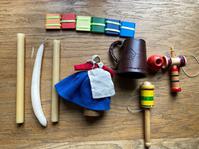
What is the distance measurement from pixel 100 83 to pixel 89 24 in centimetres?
19

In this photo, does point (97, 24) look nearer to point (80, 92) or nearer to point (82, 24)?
point (82, 24)

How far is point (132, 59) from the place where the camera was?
0.66m

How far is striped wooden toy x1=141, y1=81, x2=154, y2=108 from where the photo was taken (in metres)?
0.69

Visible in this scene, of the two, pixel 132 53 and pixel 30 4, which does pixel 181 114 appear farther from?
pixel 30 4

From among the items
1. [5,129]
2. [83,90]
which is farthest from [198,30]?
[5,129]

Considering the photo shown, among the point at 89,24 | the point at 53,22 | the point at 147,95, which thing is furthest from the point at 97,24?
the point at 147,95

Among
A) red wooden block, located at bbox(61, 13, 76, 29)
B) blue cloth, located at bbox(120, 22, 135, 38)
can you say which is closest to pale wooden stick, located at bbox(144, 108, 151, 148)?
blue cloth, located at bbox(120, 22, 135, 38)

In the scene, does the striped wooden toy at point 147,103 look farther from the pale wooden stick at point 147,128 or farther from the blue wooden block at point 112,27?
the blue wooden block at point 112,27

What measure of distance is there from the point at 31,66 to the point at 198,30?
1.80 feet

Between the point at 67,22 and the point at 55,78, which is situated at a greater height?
the point at 67,22

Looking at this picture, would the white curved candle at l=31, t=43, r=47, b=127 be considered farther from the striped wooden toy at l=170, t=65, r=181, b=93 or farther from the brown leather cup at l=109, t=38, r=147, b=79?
the striped wooden toy at l=170, t=65, r=181, b=93

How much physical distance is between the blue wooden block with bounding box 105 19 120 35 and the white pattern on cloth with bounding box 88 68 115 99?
13cm

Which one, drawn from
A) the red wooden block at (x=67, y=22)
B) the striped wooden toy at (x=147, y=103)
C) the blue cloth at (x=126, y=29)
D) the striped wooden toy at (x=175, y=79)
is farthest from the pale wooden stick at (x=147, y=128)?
the red wooden block at (x=67, y=22)

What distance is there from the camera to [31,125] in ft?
2.21
